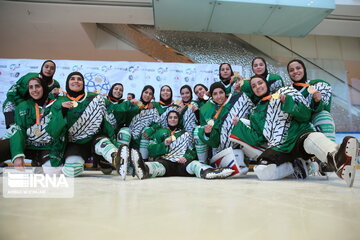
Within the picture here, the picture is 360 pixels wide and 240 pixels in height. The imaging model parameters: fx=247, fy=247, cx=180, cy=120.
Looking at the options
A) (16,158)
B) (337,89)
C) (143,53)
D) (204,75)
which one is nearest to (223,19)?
(204,75)

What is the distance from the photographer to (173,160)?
267cm

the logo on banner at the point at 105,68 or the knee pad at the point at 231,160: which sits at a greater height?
the logo on banner at the point at 105,68

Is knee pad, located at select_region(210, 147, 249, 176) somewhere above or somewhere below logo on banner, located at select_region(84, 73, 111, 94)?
below

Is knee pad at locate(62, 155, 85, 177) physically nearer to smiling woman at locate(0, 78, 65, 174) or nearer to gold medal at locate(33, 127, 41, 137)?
smiling woman at locate(0, 78, 65, 174)

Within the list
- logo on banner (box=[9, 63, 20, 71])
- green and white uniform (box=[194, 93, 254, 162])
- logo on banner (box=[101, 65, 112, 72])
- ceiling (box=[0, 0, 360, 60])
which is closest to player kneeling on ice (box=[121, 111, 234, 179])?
green and white uniform (box=[194, 93, 254, 162])

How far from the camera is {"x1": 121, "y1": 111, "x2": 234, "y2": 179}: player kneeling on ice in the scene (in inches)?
86.9

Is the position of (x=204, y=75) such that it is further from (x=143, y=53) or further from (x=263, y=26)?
(x=143, y=53)

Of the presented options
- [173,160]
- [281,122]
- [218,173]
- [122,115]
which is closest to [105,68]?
[122,115]

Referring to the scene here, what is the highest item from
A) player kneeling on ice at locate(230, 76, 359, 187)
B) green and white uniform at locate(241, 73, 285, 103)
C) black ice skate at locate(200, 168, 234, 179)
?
green and white uniform at locate(241, 73, 285, 103)

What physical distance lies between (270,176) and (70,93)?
7.02 ft

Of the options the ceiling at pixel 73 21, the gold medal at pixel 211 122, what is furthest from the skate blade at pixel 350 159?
the ceiling at pixel 73 21

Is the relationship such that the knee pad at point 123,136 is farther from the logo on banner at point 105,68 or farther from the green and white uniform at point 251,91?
the logo on banner at point 105,68

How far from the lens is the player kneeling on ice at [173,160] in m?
2.21

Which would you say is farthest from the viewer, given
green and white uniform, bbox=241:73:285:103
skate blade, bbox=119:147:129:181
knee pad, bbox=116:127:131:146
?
knee pad, bbox=116:127:131:146
